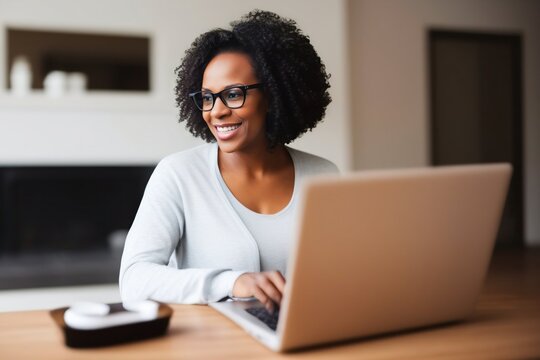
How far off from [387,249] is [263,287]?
248mm

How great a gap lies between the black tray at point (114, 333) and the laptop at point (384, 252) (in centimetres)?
12

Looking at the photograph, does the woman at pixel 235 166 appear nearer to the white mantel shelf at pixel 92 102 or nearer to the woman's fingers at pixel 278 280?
the woman's fingers at pixel 278 280

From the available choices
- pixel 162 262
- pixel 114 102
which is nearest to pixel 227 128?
pixel 162 262

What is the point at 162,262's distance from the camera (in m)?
1.19

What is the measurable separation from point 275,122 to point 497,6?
4.40 metres

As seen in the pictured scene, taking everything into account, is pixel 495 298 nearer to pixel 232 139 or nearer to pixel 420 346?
pixel 420 346

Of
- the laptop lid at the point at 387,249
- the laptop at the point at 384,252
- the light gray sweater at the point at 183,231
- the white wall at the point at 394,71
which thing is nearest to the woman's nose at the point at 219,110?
the light gray sweater at the point at 183,231

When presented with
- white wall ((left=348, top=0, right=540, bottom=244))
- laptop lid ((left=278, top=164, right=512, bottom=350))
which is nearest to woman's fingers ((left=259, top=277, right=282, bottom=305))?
laptop lid ((left=278, top=164, right=512, bottom=350))

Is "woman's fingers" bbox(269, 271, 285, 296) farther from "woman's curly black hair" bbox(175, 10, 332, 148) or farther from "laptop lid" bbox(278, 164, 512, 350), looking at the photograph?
"woman's curly black hair" bbox(175, 10, 332, 148)

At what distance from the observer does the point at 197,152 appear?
4.71 feet

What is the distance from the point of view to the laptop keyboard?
33.6 inches

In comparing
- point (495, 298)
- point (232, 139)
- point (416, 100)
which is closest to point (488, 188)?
point (495, 298)

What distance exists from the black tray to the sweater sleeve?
8.2 inches

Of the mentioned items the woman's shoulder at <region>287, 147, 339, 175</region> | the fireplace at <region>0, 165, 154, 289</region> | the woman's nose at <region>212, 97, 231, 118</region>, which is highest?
the woman's nose at <region>212, 97, 231, 118</region>
